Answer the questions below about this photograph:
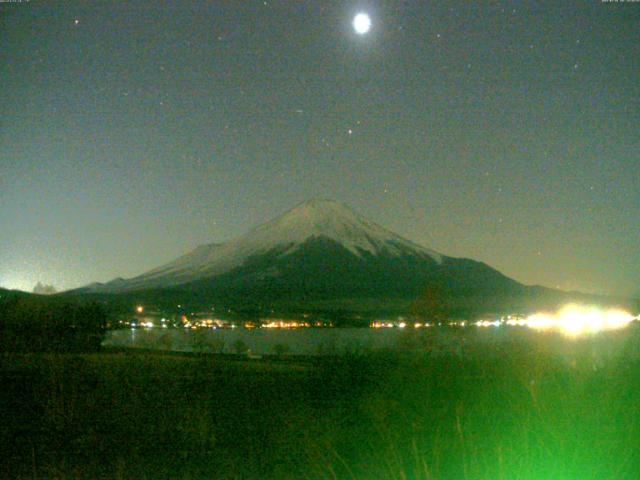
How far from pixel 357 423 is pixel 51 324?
34.0 m

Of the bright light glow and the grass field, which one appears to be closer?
the grass field

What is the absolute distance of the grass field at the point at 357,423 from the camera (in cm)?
767

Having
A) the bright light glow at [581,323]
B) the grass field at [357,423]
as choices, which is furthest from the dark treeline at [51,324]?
the grass field at [357,423]

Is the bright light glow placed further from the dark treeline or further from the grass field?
the dark treeline

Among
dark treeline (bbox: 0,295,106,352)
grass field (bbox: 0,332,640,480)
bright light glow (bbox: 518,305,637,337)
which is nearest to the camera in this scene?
grass field (bbox: 0,332,640,480)

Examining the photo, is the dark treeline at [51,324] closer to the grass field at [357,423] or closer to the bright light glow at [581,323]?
the bright light glow at [581,323]

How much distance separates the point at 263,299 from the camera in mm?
111875

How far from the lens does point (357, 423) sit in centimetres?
1290

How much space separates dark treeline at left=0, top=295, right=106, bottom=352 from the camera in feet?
135

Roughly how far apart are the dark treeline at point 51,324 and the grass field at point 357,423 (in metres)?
22.4

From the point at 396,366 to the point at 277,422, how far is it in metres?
5.62

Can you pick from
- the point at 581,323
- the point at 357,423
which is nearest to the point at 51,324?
the point at 581,323

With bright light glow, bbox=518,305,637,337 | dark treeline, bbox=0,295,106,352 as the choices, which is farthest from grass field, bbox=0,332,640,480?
dark treeline, bbox=0,295,106,352

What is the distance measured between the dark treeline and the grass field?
73.4 ft
